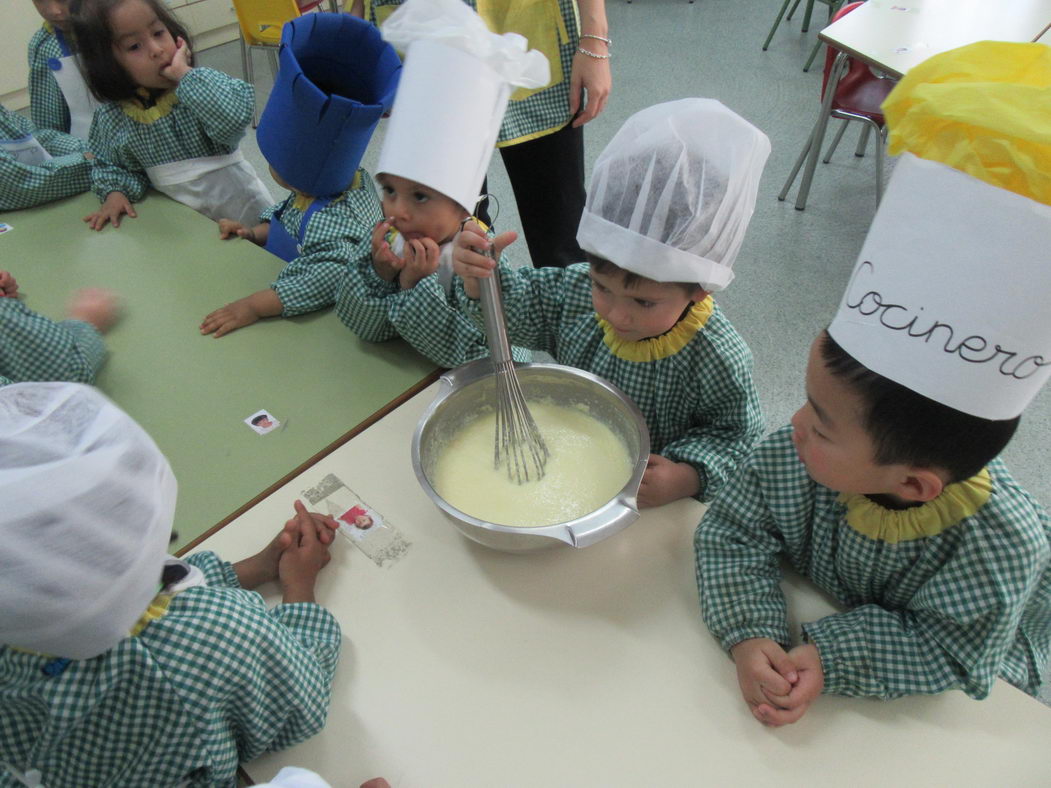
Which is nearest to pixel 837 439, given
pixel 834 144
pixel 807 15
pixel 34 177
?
pixel 34 177

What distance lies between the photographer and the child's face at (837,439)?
0.57m

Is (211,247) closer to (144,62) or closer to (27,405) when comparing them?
(144,62)

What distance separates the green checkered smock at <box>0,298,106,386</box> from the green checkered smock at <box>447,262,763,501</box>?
61 cm

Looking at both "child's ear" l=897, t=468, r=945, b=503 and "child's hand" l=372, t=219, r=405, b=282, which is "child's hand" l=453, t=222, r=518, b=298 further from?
"child's ear" l=897, t=468, r=945, b=503

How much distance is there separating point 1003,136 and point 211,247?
4.38ft

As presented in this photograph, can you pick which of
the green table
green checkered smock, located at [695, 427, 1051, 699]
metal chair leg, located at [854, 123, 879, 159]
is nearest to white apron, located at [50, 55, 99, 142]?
the green table

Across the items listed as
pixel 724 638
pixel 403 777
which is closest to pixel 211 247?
pixel 403 777

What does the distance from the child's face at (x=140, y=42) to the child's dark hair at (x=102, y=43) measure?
0.04ft

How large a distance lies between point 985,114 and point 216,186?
1606 mm

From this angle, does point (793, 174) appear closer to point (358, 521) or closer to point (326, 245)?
point (326, 245)

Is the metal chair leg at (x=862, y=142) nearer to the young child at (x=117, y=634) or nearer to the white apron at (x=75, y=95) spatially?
the white apron at (x=75, y=95)

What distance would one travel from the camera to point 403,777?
2.07 ft

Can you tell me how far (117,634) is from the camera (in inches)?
21.9

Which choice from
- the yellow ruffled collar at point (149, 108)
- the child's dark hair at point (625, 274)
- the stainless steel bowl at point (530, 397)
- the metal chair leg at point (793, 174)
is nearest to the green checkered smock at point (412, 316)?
the stainless steel bowl at point (530, 397)
